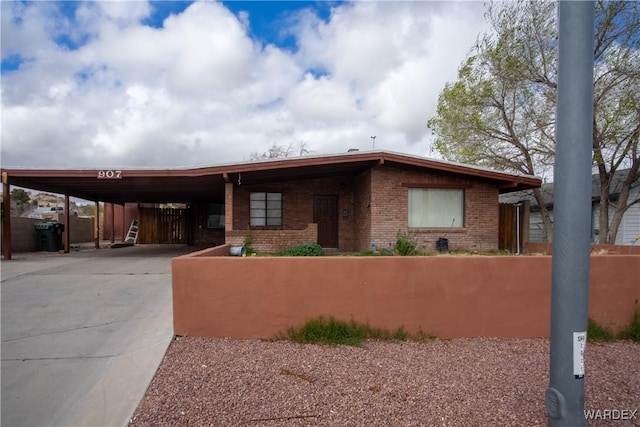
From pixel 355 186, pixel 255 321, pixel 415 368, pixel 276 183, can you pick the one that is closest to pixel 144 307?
pixel 255 321

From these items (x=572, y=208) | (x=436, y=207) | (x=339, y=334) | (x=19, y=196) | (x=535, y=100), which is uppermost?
(x=535, y=100)

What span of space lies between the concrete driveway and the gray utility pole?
10.9 ft

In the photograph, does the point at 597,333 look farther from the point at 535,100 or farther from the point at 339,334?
the point at 535,100

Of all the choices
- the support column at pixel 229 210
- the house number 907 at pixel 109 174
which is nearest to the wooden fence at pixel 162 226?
the house number 907 at pixel 109 174

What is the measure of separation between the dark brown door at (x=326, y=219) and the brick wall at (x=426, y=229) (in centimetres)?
257

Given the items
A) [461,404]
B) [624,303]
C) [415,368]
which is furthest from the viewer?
[624,303]

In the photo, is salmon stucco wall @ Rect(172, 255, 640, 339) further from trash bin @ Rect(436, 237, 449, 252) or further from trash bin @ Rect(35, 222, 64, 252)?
trash bin @ Rect(35, 222, 64, 252)

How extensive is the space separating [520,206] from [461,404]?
1137 cm

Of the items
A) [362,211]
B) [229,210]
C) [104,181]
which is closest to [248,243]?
[229,210]

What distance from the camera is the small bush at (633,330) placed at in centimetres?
555

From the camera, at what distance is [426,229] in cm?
1125

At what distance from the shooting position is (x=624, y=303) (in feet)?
18.5

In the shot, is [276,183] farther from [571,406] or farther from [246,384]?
[571,406]

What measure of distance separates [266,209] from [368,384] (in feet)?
32.5
